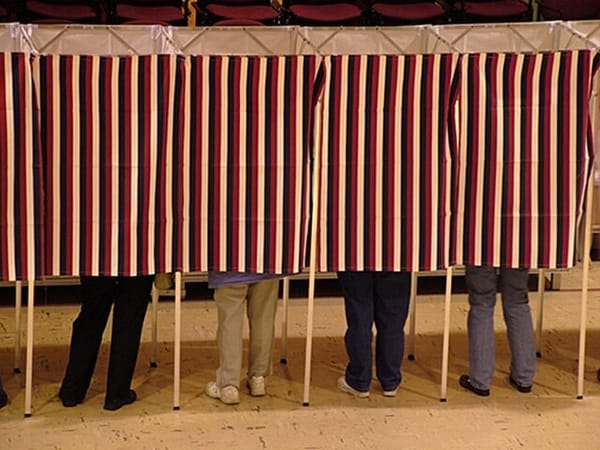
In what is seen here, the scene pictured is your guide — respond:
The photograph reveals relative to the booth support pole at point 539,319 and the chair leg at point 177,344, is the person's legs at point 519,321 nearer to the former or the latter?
the booth support pole at point 539,319

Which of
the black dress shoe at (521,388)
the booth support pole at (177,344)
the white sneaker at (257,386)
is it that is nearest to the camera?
the booth support pole at (177,344)

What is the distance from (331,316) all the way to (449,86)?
2096mm

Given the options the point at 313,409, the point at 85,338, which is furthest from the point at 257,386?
the point at 85,338

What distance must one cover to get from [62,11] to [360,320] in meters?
2.84

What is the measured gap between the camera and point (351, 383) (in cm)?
459

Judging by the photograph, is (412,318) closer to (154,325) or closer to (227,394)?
(227,394)

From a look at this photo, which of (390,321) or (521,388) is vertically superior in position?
(390,321)

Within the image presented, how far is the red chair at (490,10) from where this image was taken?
20.6 feet

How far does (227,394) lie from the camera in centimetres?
446

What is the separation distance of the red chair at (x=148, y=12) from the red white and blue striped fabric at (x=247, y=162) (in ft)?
5.97

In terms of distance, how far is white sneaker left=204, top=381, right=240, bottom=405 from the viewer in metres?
4.45

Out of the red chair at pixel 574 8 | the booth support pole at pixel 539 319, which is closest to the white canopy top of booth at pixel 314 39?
the booth support pole at pixel 539 319

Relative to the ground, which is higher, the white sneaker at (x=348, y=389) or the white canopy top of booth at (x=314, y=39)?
the white canopy top of booth at (x=314, y=39)

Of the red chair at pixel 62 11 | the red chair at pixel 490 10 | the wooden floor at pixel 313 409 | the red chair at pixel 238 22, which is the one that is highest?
the red chair at pixel 490 10
